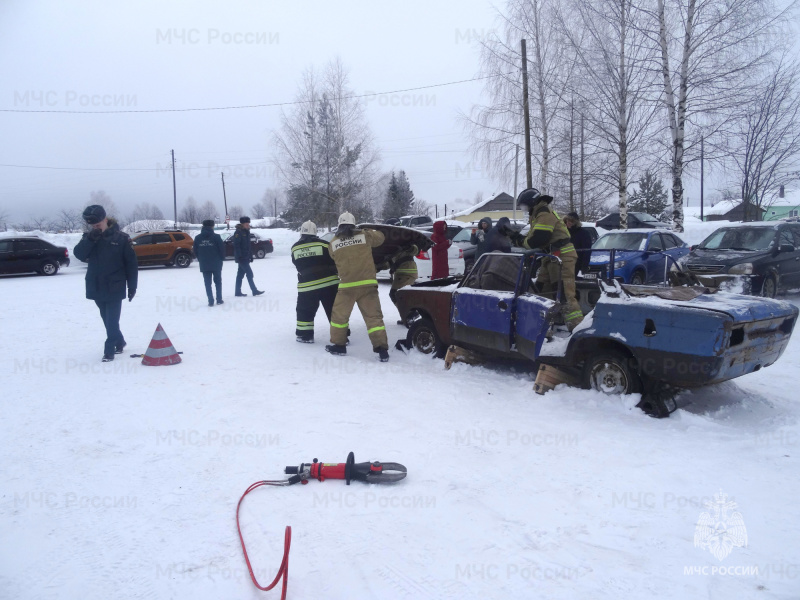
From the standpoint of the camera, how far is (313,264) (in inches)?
313

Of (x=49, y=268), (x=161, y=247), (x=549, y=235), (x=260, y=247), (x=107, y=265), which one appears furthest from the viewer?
(x=260, y=247)

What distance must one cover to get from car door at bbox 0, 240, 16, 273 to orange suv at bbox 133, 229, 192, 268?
395 cm

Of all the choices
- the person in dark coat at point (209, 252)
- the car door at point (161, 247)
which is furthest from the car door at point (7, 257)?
the person in dark coat at point (209, 252)

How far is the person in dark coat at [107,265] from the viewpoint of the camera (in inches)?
267

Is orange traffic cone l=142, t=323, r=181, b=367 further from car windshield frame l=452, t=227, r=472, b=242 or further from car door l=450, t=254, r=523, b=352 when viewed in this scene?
car windshield frame l=452, t=227, r=472, b=242

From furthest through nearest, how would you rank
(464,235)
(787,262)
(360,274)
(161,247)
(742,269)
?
(161,247), (464,235), (787,262), (742,269), (360,274)

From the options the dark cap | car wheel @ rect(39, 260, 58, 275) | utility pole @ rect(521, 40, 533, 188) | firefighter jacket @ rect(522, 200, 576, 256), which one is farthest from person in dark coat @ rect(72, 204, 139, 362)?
car wheel @ rect(39, 260, 58, 275)

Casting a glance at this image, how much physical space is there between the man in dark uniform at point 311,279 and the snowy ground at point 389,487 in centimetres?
146

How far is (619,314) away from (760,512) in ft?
6.52

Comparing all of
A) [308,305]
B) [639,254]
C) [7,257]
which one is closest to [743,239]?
[639,254]

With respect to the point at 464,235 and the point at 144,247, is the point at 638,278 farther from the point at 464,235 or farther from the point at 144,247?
the point at 144,247

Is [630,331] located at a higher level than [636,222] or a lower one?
lower

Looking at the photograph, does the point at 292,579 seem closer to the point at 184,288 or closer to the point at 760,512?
the point at 760,512

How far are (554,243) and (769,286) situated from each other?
659cm
